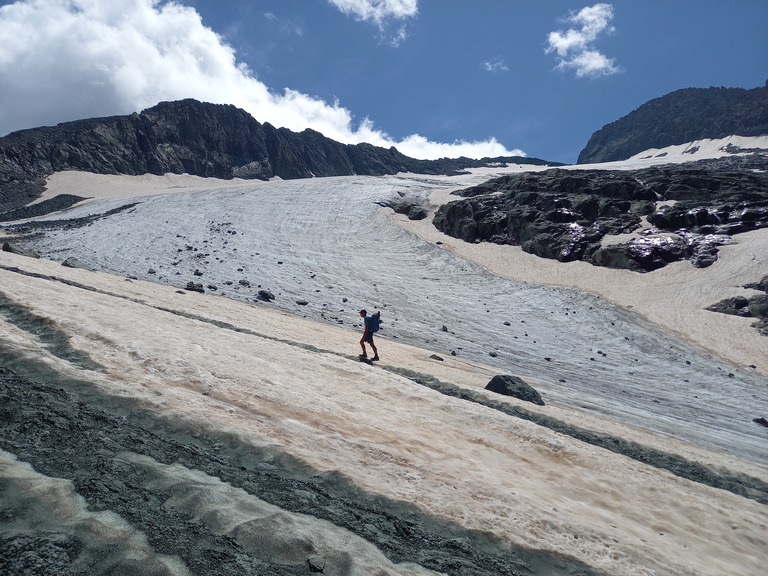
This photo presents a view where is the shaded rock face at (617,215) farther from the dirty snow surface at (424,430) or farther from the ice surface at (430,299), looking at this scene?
the dirty snow surface at (424,430)

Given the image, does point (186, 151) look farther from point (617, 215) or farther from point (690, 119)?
point (690, 119)

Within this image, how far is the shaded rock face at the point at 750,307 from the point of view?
28.3 meters

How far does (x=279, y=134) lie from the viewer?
144750 mm

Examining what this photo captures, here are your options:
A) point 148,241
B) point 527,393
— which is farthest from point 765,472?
point 148,241

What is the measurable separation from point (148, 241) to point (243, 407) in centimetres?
3846

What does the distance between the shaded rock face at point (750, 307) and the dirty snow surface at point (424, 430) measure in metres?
5.99

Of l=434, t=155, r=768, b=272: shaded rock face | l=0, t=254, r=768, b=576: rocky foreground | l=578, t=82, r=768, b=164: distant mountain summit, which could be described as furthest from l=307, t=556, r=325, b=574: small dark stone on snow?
l=578, t=82, r=768, b=164: distant mountain summit

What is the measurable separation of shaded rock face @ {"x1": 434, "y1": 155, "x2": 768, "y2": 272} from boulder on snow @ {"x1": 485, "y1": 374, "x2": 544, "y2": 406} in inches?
1152

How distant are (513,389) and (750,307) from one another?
2452cm

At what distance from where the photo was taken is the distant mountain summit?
138 meters

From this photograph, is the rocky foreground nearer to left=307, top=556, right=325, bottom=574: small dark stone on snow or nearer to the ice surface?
left=307, top=556, right=325, bottom=574: small dark stone on snow

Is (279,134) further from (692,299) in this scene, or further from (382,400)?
(382,400)

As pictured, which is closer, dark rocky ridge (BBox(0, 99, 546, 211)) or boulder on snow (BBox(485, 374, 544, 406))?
boulder on snow (BBox(485, 374, 544, 406))

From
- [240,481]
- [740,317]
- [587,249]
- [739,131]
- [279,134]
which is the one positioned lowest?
[240,481]
